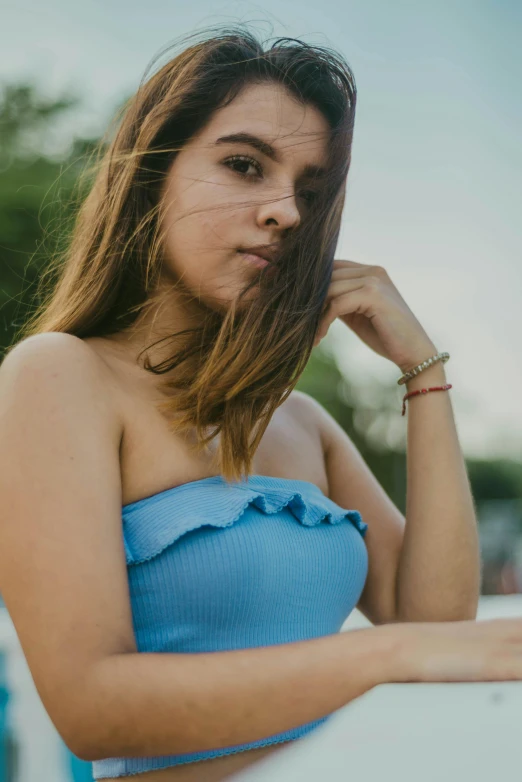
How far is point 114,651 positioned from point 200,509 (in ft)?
1.25

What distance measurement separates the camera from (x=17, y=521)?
138cm

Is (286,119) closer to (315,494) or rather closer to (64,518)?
(315,494)

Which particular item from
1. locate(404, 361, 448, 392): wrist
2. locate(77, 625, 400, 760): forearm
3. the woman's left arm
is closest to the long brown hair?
the woman's left arm

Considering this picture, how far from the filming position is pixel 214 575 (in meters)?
1.58

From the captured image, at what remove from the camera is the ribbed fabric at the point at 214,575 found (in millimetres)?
1581

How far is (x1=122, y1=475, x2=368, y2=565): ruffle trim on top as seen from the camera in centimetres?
159

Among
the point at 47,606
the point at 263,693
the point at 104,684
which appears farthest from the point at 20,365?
the point at 263,693

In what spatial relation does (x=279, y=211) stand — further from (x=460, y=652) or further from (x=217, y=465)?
(x=460, y=652)

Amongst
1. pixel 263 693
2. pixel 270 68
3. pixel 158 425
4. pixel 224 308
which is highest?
pixel 270 68

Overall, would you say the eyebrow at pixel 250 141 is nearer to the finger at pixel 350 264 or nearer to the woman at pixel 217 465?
the woman at pixel 217 465

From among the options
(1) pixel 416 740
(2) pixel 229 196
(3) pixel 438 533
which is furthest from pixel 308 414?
(1) pixel 416 740

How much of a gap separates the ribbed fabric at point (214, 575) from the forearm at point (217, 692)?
11.8 inches

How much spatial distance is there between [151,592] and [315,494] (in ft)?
1.68

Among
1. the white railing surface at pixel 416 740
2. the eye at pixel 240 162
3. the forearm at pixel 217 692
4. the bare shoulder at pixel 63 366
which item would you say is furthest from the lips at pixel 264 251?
the white railing surface at pixel 416 740
